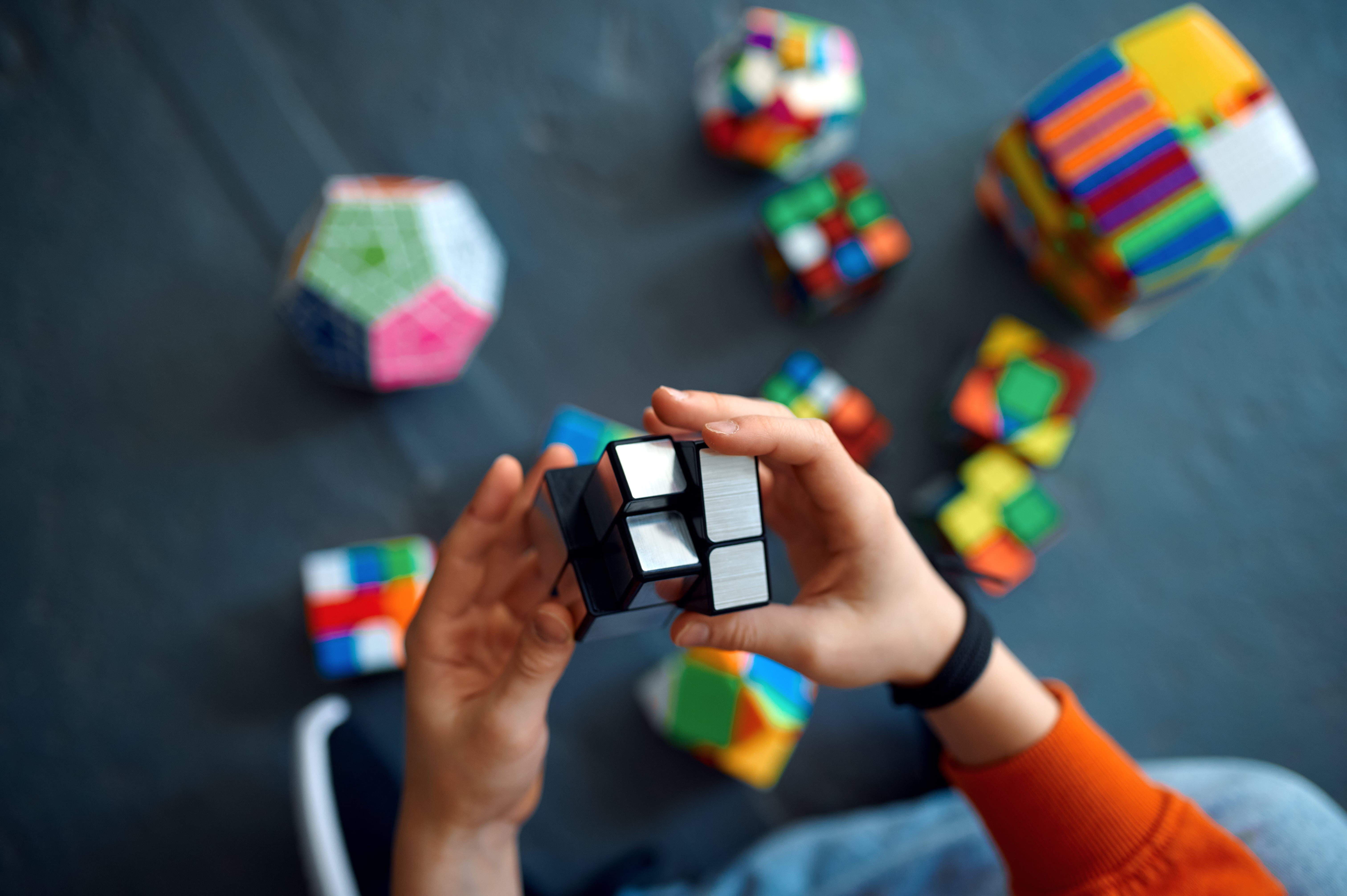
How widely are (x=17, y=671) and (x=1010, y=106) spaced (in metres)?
1.90

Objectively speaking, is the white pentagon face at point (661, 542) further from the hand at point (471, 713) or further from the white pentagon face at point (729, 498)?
the hand at point (471, 713)

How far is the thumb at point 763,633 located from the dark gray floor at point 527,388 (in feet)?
1.91

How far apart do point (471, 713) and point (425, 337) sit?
598mm

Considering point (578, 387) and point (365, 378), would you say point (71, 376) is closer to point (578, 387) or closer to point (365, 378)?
point (365, 378)

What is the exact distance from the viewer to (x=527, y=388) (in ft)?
4.32

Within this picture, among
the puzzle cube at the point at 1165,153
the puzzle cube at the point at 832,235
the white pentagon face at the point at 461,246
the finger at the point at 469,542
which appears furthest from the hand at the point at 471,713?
the puzzle cube at the point at 1165,153

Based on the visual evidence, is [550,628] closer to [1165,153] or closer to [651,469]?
[651,469]

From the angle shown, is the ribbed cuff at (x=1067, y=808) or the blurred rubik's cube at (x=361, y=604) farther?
the blurred rubik's cube at (x=361, y=604)

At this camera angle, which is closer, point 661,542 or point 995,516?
point 661,542

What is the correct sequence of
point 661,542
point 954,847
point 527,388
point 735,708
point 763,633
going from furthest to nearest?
point 527,388 → point 735,708 → point 954,847 → point 763,633 → point 661,542

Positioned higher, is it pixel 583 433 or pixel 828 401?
pixel 583 433

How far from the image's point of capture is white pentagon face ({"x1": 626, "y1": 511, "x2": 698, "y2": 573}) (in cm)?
60

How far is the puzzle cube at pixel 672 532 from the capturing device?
2.00 ft

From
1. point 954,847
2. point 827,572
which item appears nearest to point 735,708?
point 954,847
